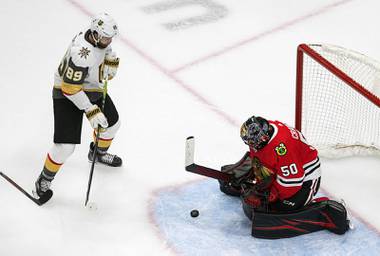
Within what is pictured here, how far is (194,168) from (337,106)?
3.60ft

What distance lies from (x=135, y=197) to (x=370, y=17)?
2781mm

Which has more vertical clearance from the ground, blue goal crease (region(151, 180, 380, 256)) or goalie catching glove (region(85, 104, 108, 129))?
goalie catching glove (region(85, 104, 108, 129))

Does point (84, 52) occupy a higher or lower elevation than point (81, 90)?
higher

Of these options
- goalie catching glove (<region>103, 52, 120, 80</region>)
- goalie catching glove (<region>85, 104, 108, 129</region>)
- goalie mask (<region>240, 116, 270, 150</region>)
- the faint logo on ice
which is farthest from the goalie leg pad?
the faint logo on ice

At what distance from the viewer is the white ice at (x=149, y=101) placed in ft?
11.9

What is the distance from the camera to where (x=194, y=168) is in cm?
337

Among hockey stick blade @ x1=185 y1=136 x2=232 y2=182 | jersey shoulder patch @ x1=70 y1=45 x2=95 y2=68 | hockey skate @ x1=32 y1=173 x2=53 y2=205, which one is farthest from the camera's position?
hockey skate @ x1=32 y1=173 x2=53 y2=205

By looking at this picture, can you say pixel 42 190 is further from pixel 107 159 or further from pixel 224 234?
pixel 224 234

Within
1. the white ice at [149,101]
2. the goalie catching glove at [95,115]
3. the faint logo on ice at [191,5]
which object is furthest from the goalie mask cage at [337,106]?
the faint logo on ice at [191,5]

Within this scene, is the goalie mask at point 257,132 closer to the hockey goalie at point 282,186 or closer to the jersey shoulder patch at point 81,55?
the hockey goalie at point 282,186

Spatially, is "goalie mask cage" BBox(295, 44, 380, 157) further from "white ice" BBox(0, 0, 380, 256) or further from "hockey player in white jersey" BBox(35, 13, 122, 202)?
"hockey player in white jersey" BBox(35, 13, 122, 202)

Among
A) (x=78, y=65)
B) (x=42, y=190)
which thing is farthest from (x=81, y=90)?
(x=42, y=190)

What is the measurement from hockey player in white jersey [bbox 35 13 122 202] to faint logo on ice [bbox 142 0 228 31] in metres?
1.90

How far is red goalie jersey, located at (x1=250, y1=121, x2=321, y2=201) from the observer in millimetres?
3299
